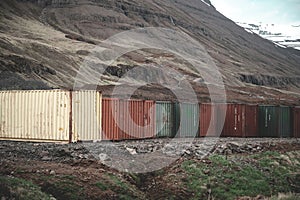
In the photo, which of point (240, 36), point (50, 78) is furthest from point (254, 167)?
point (240, 36)

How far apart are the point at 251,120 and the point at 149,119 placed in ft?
29.4

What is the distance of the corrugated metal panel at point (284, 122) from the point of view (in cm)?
3086

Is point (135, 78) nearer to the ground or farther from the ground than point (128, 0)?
nearer to the ground

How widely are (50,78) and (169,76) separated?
31191mm

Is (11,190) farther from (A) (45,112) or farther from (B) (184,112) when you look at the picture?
(B) (184,112)

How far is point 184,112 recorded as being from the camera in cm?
2814

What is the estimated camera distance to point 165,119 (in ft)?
90.3

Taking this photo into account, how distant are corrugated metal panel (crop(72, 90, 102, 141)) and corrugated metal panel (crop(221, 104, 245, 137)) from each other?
11596mm

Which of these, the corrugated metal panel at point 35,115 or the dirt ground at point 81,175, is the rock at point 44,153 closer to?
the dirt ground at point 81,175

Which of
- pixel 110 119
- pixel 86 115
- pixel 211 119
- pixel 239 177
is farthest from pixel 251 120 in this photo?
pixel 86 115

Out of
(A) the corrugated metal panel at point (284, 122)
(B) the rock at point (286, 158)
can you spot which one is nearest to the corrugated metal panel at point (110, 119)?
(B) the rock at point (286, 158)

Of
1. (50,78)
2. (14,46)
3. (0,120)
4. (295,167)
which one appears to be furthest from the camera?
(14,46)

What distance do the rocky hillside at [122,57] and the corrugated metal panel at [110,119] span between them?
19.7 m

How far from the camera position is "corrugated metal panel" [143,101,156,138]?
84.6 feet
